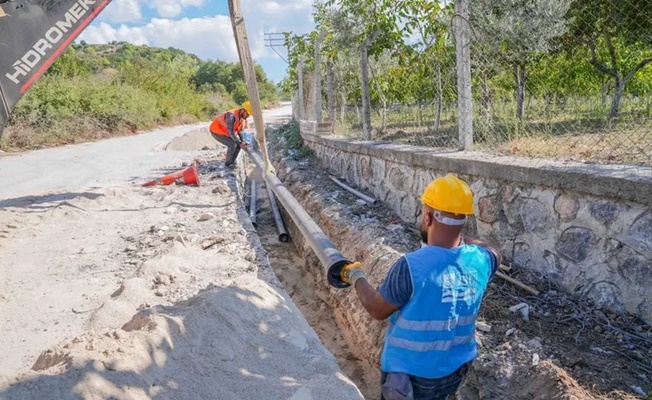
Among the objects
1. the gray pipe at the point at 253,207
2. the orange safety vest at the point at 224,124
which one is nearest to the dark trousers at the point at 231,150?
the orange safety vest at the point at 224,124

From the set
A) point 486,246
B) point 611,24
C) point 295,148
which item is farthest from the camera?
point 295,148

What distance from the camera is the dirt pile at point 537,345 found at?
2.66 m

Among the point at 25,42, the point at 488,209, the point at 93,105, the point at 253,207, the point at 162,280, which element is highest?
the point at 93,105

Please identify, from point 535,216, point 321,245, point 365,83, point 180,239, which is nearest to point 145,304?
point 180,239

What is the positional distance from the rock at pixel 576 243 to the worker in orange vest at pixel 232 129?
729 centimetres

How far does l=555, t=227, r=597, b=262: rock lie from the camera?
3420 millimetres

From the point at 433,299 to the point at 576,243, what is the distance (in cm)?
209

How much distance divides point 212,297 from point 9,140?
575 inches

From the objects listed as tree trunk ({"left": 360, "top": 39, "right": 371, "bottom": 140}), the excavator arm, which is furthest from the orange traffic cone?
the excavator arm

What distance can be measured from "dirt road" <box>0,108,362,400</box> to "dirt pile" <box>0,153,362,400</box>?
1cm

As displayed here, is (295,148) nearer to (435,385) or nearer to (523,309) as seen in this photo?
(523,309)

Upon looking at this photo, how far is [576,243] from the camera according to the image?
11.6ft

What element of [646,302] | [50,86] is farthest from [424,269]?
[50,86]

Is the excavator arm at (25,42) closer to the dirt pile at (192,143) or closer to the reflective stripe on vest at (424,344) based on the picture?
the reflective stripe on vest at (424,344)
